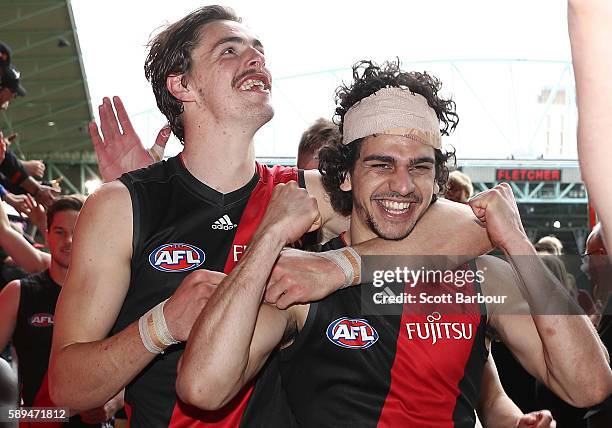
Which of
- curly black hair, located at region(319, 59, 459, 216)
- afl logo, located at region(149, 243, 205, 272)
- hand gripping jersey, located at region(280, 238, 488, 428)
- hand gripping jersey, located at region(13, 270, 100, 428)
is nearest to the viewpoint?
hand gripping jersey, located at region(280, 238, 488, 428)

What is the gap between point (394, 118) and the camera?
2.77 meters

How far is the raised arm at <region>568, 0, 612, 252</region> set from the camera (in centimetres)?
101

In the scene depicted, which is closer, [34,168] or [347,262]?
[347,262]

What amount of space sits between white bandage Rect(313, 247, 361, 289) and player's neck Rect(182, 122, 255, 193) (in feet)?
1.42

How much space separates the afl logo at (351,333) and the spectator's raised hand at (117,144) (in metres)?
1.24

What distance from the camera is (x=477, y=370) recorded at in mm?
2605

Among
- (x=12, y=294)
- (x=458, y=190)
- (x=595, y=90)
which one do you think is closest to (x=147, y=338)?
(x=595, y=90)

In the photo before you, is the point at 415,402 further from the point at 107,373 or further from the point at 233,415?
the point at 107,373

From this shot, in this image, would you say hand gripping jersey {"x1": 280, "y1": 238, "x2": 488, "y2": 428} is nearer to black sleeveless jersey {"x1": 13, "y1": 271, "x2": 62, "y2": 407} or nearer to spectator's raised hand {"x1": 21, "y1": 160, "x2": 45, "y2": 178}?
black sleeveless jersey {"x1": 13, "y1": 271, "x2": 62, "y2": 407}

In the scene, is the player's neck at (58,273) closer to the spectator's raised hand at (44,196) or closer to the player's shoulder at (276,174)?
the spectator's raised hand at (44,196)

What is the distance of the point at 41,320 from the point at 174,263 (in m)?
2.31

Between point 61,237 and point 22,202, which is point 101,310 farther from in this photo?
point 22,202

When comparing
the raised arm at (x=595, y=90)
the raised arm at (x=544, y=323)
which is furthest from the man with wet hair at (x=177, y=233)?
the raised arm at (x=595, y=90)

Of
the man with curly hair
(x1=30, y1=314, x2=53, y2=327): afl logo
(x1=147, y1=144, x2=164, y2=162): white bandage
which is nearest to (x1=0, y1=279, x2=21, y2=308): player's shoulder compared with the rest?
(x1=30, y1=314, x2=53, y2=327): afl logo
